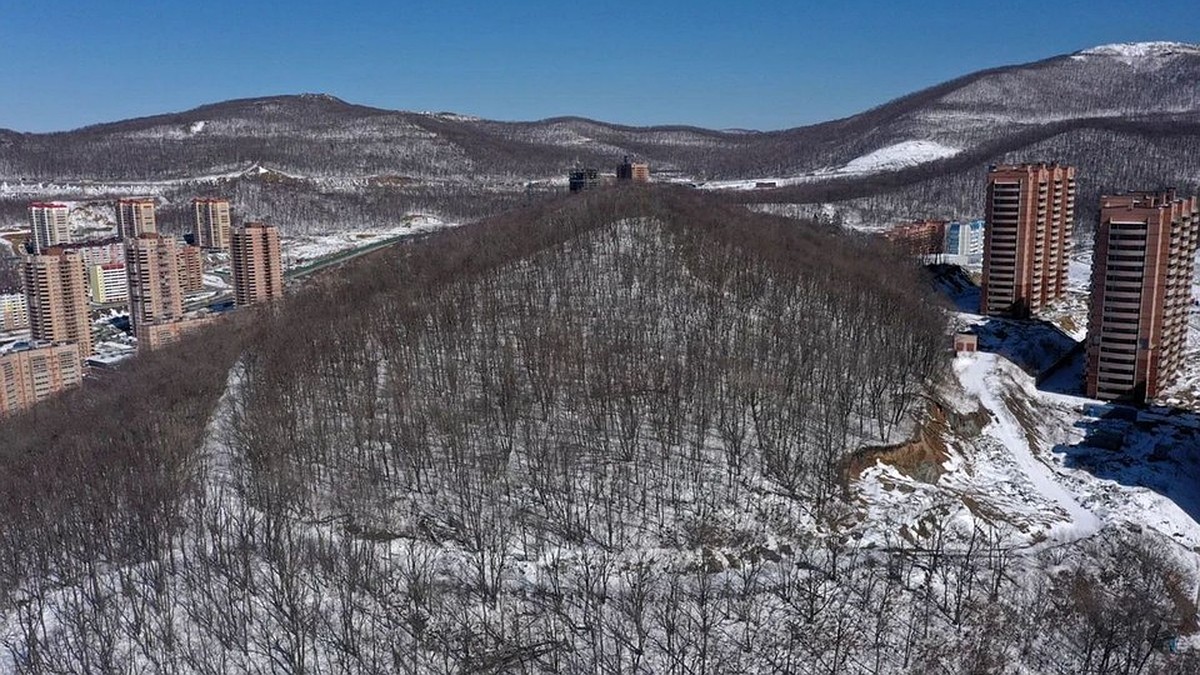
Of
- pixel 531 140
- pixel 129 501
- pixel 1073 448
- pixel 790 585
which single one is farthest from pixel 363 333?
pixel 531 140

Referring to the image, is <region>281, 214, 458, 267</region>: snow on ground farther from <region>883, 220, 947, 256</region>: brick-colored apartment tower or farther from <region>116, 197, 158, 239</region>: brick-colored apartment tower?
<region>883, 220, 947, 256</region>: brick-colored apartment tower

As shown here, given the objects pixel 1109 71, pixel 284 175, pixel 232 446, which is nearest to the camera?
pixel 232 446

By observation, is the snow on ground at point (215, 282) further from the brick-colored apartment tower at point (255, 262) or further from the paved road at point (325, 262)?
the brick-colored apartment tower at point (255, 262)

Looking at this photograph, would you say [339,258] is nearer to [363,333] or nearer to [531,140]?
[363,333]

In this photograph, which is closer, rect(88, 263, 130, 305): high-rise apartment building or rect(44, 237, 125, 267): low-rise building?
rect(88, 263, 130, 305): high-rise apartment building

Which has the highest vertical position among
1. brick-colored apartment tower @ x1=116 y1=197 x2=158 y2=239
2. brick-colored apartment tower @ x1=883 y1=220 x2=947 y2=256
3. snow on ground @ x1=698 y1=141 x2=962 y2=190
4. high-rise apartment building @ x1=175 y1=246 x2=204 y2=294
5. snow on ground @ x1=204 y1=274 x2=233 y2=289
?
snow on ground @ x1=698 y1=141 x2=962 y2=190

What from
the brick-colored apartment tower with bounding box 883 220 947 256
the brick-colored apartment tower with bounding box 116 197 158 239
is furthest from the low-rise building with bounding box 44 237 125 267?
the brick-colored apartment tower with bounding box 883 220 947 256

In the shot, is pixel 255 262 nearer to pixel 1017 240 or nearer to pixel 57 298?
pixel 57 298
